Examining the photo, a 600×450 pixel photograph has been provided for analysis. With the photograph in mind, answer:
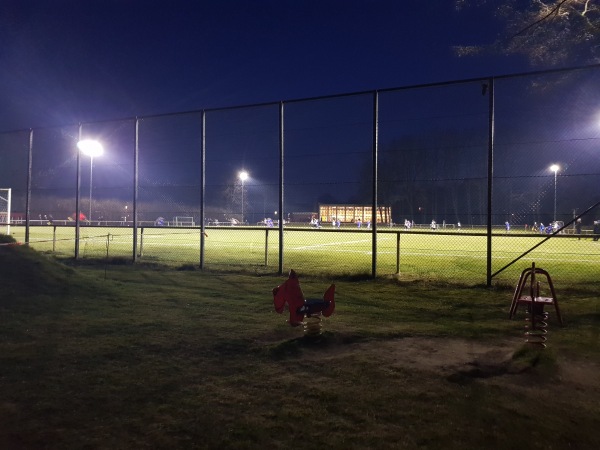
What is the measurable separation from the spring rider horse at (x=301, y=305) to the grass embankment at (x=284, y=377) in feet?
0.78

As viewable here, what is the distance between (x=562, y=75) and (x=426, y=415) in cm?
1191

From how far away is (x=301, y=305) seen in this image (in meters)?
6.72

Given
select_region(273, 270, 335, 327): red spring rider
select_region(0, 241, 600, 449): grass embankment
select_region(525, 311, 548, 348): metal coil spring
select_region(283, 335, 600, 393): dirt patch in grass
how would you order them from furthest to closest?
select_region(273, 270, 335, 327): red spring rider, select_region(525, 311, 548, 348): metal coil spring, select_region(283, 335, 600, 393): dirt patch in grass, select_region(0, 241, 600, 449): grass embankment

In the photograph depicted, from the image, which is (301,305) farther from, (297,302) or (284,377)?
(284,377)

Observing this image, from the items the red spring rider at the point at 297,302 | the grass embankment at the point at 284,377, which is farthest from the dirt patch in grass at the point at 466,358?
the red spring rider at the point at 297,302

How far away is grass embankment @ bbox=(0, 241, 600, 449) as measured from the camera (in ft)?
12.3

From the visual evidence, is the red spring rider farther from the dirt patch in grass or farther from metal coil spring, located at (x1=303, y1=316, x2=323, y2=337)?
the dirt patch in grass

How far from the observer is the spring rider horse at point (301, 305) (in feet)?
21.9

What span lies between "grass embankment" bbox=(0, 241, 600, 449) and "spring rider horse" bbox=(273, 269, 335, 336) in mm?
238

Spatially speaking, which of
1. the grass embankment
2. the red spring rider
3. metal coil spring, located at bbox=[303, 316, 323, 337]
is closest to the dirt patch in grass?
the grass embankment

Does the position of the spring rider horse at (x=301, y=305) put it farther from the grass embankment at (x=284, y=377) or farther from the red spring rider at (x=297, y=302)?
the grass embankment at (x=284, y=377)

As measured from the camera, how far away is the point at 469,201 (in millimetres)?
15906

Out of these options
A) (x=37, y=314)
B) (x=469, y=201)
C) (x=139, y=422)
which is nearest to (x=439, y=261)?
(x=469, y=201)

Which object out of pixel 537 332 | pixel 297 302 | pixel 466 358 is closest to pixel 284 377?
pixel 297 302
